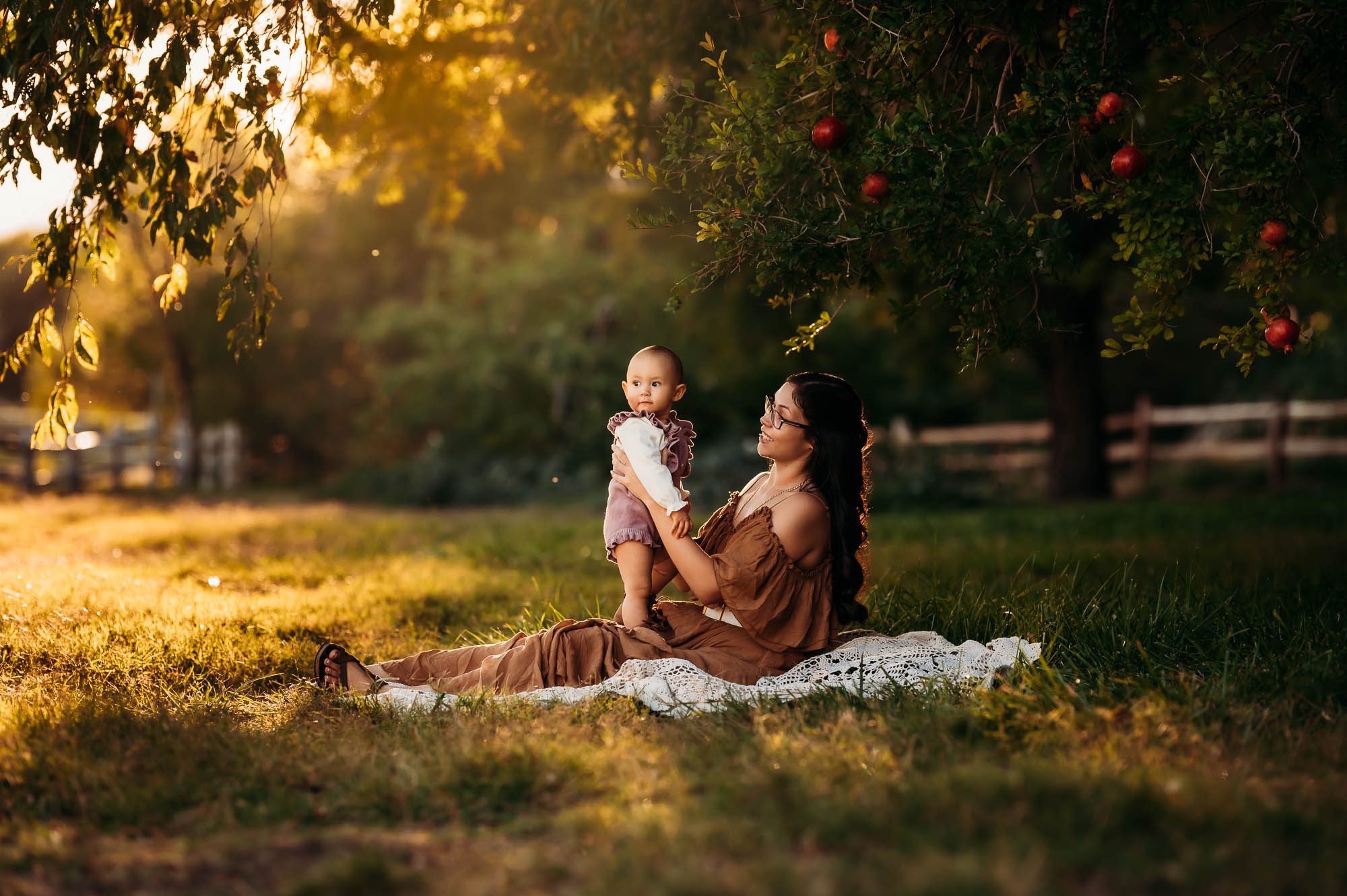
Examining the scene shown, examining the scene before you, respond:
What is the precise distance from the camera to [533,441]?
62.4 ft

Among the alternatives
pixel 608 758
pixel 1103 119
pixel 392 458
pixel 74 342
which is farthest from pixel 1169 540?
pixel 392 458

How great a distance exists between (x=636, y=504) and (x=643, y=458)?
0.81 feet

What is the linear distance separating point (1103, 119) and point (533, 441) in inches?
594

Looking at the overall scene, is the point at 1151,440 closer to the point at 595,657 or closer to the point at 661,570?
the point at 661,570

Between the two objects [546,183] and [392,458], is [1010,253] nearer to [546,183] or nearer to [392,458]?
[392,458]

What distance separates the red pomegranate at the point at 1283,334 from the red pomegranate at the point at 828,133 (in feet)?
6.20

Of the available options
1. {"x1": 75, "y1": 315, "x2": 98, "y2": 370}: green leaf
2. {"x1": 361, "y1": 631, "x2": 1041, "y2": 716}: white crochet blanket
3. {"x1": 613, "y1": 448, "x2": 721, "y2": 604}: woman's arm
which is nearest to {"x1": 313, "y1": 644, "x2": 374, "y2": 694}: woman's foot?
{"x1": 361, "y1": 631, "x2": 1041, "y2": 716}: white crochet blanket

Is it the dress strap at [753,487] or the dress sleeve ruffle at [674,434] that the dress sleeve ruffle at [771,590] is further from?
the dress sleeve ruffle at [674,434]

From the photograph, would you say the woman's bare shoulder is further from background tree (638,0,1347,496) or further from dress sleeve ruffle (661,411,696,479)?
background tree (638,0,1347,496)

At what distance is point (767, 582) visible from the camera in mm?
4582

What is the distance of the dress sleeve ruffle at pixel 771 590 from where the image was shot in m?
4.56

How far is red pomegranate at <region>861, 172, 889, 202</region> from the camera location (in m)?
4.65

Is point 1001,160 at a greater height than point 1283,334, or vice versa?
point 1001,160

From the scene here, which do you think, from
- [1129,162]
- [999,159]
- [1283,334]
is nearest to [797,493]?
[999,159]
